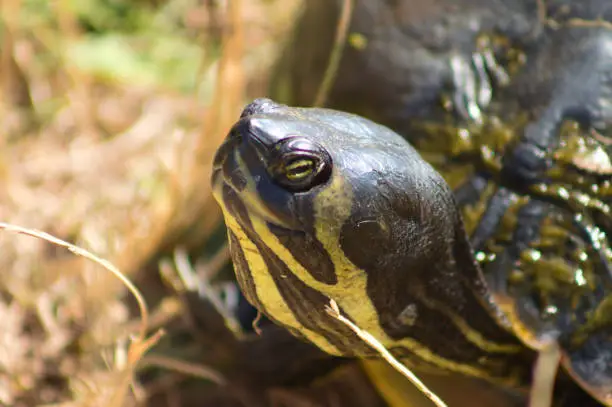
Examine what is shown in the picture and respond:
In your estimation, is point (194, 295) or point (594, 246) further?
point (194, 295)

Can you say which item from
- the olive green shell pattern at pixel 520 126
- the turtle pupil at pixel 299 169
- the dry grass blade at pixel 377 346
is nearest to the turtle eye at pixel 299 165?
the turtle pupil at pixel 299 169

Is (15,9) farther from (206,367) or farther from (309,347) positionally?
(309,347)

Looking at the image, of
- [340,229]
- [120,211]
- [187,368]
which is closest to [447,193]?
[340,229]

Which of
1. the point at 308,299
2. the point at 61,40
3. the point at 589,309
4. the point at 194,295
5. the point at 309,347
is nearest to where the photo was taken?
the point at 308,299

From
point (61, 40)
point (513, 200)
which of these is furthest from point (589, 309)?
point (61, 40)

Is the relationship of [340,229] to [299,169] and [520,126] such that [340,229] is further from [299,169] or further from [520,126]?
[520,126]

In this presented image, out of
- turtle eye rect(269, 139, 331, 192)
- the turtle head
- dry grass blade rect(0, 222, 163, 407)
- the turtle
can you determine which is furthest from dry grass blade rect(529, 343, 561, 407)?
dry grass blade rect(0, 222, 163, 407)

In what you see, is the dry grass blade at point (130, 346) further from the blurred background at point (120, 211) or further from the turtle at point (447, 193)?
the turtle at point (447, 193)

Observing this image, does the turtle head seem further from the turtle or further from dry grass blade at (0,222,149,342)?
dry grass blade at (0,222,149,342)
